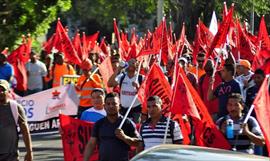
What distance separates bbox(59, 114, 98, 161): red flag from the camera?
38.0 feet

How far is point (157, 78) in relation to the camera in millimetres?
11039

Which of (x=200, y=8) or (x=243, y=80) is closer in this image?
(x=243, y=80)

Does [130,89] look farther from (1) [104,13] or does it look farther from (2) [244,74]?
(1) [104,13]

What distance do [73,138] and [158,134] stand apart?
253cm

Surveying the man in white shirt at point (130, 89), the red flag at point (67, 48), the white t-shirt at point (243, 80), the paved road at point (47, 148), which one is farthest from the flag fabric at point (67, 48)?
the white t-shirt at point (243, 80)

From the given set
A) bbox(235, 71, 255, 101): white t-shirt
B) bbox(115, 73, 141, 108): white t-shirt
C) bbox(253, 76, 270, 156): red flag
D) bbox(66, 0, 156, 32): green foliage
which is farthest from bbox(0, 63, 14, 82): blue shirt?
bbox(66, 0, 156, 32): green foliage

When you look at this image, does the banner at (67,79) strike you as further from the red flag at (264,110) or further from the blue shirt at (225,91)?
the red flag at (264,110)

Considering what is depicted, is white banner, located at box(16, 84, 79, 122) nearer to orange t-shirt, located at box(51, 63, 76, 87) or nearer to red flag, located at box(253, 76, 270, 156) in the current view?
orange t-shirt, located at box(51, 63, 76, 87)

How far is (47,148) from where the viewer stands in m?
16.8

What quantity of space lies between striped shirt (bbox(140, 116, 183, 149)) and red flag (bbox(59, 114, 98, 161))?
2238 mm

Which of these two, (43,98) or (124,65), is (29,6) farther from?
(124,65)

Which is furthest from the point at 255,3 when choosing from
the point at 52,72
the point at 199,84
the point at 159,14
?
the point at 199,84

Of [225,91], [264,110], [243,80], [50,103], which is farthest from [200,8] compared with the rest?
[264,110]

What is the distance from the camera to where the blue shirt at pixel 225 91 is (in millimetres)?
11555
